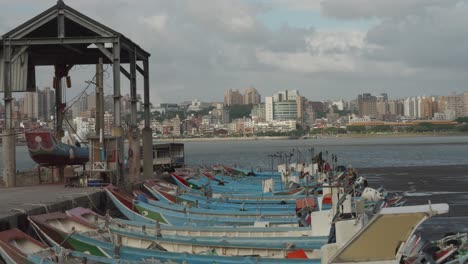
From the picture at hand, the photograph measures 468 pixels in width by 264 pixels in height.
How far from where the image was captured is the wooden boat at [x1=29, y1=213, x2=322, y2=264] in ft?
43.6

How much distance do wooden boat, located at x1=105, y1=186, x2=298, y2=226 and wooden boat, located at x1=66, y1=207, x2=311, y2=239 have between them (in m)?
1.70

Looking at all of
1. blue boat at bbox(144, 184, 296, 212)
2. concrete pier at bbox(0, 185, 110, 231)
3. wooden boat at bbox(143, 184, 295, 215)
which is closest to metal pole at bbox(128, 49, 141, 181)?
blue boat at bbox(144, 184, 296, 212)

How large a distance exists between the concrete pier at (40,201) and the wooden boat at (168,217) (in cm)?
74

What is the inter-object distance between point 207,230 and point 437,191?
29454 millimetres

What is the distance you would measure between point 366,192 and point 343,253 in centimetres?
1440

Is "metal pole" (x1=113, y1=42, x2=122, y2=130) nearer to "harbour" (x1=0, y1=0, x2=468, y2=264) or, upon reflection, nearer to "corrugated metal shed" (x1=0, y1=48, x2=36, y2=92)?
"harbour" (x1=0, y1=0, x2=468, y2=264)

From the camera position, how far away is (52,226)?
55.5 ft

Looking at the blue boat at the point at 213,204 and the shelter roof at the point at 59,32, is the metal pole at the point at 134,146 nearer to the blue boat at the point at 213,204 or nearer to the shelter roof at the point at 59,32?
the shelter roof at the point at 59,32

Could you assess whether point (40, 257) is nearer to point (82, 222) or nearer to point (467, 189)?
point (82, 222)

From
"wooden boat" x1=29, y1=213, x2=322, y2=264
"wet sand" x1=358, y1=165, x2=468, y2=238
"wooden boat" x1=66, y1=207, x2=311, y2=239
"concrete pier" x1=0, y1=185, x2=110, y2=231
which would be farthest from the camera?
"wet sand" x1=358, y1=165, x2=468, y2=238

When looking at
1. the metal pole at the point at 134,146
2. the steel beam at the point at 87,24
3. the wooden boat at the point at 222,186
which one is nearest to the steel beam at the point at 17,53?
the steel beam at the point at 87,24

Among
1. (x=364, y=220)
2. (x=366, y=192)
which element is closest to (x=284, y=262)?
(x=364, y=220)

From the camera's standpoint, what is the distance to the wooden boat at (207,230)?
16516 mm

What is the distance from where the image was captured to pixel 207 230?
58.7ft
